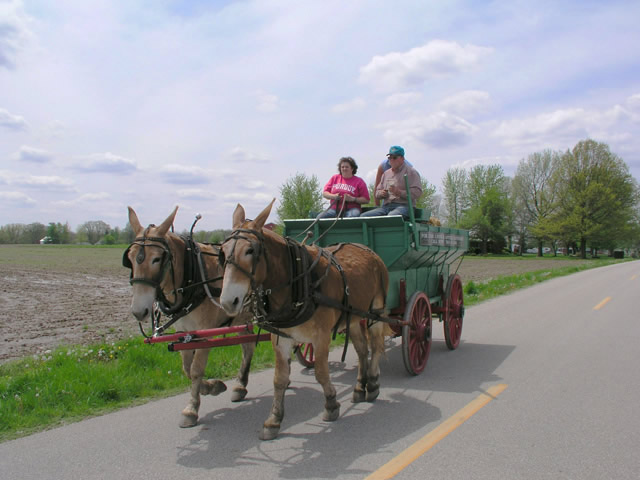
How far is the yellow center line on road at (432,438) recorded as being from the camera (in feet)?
11.8

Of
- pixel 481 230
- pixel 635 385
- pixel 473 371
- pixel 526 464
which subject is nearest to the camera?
pixel 526 464

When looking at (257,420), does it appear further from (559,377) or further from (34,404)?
(559,377)

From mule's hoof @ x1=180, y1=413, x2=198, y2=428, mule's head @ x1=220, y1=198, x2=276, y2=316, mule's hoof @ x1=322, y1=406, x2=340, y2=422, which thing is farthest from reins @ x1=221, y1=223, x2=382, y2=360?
mule's hoof @ x1=180, y1=413, x2=198, y2=428

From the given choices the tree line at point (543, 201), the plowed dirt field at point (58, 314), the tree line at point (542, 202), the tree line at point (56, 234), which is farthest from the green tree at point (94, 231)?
the plowed dirt field at point (58, 314)

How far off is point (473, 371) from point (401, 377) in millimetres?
985

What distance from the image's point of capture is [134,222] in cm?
481

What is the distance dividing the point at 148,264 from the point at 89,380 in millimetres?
2147

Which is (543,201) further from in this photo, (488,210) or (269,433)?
(269,433)

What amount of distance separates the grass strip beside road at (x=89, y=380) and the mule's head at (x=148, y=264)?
5.25ft

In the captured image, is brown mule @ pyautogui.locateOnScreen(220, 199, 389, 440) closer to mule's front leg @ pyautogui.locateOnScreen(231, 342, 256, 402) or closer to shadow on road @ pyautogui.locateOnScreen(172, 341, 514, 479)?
shadow on road @ pyautogui.locateOnScreen(172, 341, 514, 479)

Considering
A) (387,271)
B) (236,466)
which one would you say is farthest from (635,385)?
(236,466)

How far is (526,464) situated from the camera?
3.69m

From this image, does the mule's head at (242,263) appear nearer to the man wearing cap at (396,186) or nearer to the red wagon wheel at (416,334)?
the red wagon wheel at (416,334)

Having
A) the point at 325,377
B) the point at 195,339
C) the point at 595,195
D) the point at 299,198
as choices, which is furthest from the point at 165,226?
the point at 595,195
